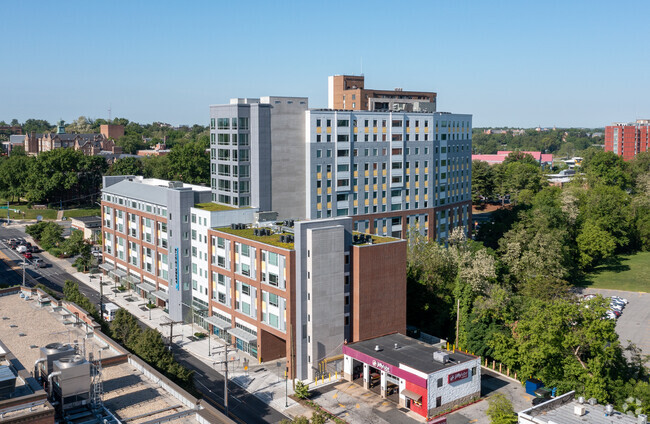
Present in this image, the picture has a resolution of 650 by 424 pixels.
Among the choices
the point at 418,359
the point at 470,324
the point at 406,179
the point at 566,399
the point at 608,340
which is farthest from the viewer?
the point at 406,179

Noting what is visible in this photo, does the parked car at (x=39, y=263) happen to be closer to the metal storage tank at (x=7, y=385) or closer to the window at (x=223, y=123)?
the window at (x=223, y=123)

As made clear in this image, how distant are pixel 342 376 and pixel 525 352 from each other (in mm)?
19809

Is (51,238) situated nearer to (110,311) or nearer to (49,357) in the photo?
(110,311)

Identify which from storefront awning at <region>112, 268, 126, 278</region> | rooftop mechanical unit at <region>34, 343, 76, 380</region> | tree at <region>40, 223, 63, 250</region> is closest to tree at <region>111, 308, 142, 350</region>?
rooftop mechanical unit at <region>34, 343, 76, 380</region>

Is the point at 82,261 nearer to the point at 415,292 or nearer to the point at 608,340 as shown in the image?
the point at 415,292

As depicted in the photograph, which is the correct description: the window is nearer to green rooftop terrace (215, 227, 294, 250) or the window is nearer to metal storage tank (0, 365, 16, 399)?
green rooftop terrace (215, 227, 294, 250)

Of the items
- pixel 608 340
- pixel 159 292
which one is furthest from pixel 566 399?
pixel 159 292

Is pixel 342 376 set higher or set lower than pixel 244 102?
lower

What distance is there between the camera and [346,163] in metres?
102

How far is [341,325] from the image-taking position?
6856 cm

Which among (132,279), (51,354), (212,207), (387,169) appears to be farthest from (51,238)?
(51,354)

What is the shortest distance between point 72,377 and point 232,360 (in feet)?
118

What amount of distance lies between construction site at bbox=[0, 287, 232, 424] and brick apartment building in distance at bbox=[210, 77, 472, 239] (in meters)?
44.2

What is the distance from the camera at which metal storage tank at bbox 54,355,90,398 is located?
38.3 metres
